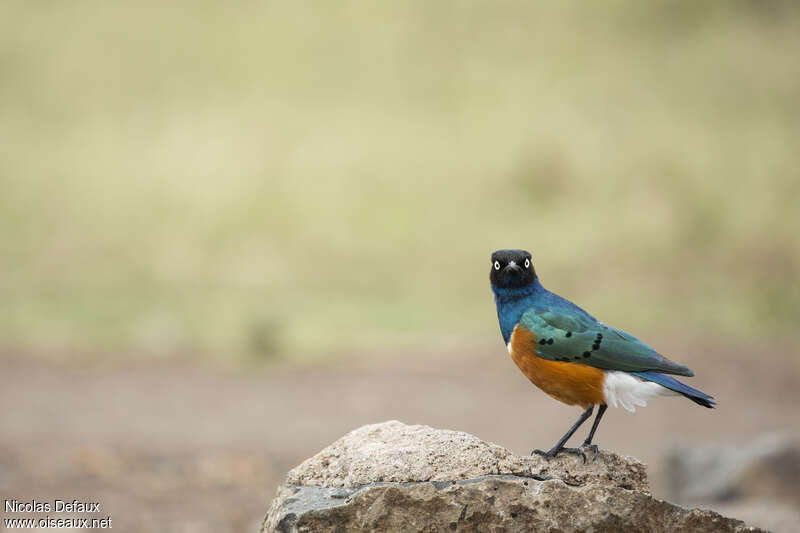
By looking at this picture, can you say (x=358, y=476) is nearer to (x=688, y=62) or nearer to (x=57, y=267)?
(x=57, y=267)

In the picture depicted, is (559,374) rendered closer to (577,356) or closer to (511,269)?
(577,356)

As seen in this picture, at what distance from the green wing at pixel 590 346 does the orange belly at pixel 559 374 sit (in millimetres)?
25

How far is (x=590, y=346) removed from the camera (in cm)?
357

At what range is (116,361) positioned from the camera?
13.5 meters

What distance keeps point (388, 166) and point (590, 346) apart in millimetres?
17649

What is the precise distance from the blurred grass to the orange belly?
36.8 feet

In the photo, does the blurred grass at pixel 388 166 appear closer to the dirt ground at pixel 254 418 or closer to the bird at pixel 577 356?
the dirt ground at pixel 254 418

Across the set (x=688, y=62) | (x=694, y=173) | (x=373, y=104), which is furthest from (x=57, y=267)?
(x=688, y=62)

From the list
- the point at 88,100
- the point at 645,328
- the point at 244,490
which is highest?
the point at 88,100

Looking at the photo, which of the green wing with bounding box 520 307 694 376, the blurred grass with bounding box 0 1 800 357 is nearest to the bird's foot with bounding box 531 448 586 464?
the green wing with bounding box 520 307 694 376

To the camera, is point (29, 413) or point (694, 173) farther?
point (694, 173)

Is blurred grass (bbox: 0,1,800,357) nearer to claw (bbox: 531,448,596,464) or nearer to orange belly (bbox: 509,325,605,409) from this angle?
claw (bbox: 531,448,596,464)

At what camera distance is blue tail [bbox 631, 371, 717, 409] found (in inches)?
131

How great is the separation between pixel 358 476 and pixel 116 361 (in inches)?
415
